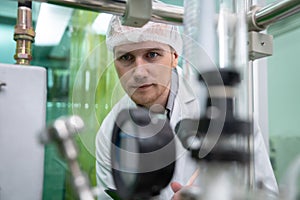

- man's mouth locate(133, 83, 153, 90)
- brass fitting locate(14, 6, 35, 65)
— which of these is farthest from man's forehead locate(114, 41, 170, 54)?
brass fitting locate(14, 6, 35, 65)

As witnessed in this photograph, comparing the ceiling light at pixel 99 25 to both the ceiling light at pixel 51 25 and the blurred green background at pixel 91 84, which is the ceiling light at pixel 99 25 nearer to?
the blurred green background at pixel 91 84

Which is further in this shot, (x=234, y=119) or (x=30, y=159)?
(x=30, y=159)

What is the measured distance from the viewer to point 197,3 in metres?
0.30

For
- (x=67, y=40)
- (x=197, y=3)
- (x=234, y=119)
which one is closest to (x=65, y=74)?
(x=67, y=40)

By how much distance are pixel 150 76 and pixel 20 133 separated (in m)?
0.21

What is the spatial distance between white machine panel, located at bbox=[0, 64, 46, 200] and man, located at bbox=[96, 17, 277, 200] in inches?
4.1

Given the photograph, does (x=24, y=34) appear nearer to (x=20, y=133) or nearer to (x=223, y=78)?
(x=20, y=133)

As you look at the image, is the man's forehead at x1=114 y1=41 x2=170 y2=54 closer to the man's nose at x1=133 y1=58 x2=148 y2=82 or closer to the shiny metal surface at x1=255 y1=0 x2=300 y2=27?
the man's nose at x1=133 y1=58 x2=148 y2=82

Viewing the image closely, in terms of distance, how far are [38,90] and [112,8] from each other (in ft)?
0.55

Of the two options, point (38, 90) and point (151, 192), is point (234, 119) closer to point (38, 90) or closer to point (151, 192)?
point (151, 192)

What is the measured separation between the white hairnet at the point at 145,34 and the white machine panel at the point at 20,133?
0.94 feet

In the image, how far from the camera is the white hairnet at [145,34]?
694 millimetres

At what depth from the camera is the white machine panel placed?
454 millimetres

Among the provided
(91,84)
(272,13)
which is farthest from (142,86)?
(91,84)
